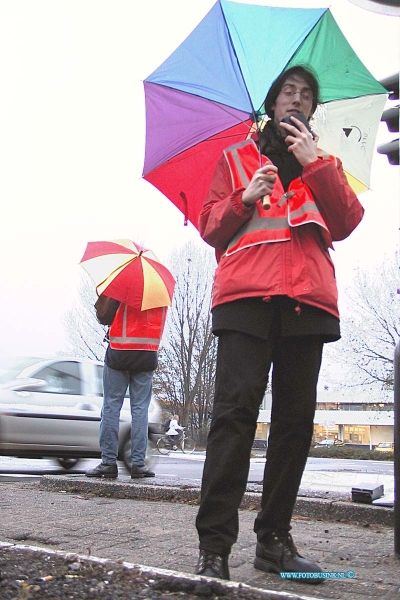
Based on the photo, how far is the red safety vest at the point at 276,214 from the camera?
296 centimetres

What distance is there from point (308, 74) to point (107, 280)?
3.87 m

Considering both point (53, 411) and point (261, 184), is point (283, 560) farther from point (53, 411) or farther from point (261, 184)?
point (53, 411)

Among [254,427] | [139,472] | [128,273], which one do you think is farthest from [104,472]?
[254,427]

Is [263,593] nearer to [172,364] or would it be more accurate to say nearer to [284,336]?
[284,336]

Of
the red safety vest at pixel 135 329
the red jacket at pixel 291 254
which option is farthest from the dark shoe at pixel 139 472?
the red jacket at pixel 291 254

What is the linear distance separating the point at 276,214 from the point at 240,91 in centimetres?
75

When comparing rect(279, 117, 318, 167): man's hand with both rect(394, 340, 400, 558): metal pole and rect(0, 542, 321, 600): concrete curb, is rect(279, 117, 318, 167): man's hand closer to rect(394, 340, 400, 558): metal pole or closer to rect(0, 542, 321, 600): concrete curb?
rect(394, 340, 400, 558): metal pole

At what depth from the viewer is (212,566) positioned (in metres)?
Answer: 2.67

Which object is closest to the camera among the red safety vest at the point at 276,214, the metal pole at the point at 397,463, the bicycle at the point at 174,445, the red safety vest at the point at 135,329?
the red safety vest at the point at 276,214

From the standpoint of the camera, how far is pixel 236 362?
9.43 ft

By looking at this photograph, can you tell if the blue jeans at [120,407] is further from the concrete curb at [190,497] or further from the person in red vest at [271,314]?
the person in red vest at [271,314]

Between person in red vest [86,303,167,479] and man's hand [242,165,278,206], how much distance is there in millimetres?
3820

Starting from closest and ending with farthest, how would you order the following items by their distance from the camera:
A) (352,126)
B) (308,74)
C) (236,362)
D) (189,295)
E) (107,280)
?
(236,362)
(308,74)
(352,126)
(107,280)
(189,295)

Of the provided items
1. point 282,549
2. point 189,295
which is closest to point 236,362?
point 282,549
